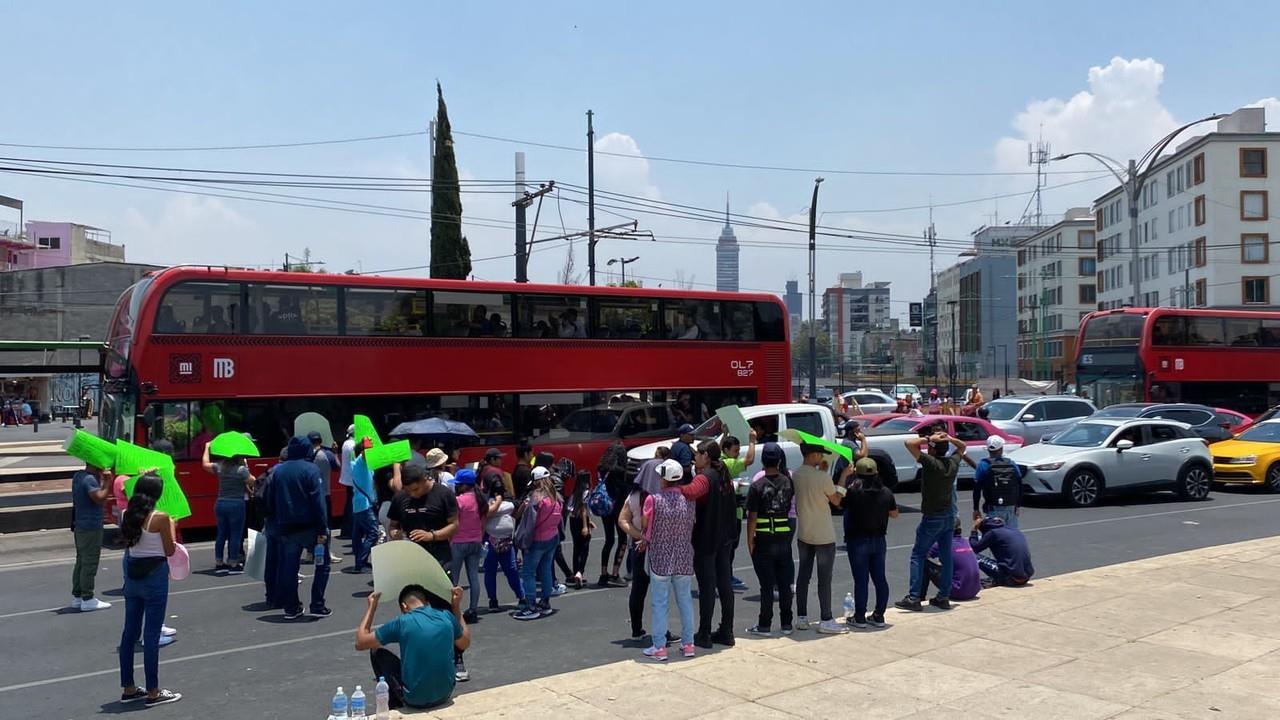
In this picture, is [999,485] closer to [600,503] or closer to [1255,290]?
[600,503]

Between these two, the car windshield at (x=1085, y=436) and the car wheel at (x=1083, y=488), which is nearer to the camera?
the car wheel at (x=1083, y=488)

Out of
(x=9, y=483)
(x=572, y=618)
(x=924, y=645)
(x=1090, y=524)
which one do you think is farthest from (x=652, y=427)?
(x=9, y=483)

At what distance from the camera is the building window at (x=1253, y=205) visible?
5716 cm

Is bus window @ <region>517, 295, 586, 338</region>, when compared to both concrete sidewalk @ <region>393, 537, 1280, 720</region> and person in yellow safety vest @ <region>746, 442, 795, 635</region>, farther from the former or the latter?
person in yellow safety vest @ <region>746, 442, 795, 635</region>

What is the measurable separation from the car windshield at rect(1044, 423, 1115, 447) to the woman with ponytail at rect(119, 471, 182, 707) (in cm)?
1576

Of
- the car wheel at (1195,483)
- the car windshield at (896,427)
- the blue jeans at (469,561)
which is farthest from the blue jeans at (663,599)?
the car wheel at (1195,483)

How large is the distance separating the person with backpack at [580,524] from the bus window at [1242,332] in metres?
26.1

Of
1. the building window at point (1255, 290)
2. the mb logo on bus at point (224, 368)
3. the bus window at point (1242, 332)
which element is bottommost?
the mb logo on bus at point (224, 368)

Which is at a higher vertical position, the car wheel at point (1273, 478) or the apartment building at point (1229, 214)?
the apartment building at point (1229, 214)

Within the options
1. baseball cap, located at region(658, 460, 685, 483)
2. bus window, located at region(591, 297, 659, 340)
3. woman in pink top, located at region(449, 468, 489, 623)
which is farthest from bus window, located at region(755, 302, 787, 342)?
baseball cap, located at region(658, 460, 685, 483)

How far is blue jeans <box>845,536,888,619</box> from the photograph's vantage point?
8.83 meters

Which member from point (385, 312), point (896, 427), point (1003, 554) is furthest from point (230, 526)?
point (896, 427)

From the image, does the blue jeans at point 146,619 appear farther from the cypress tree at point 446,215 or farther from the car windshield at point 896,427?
the cypress tree at point 446,215

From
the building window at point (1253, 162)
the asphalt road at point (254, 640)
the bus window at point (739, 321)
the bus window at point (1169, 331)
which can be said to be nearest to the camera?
the asphalt road at point (254, 640)
